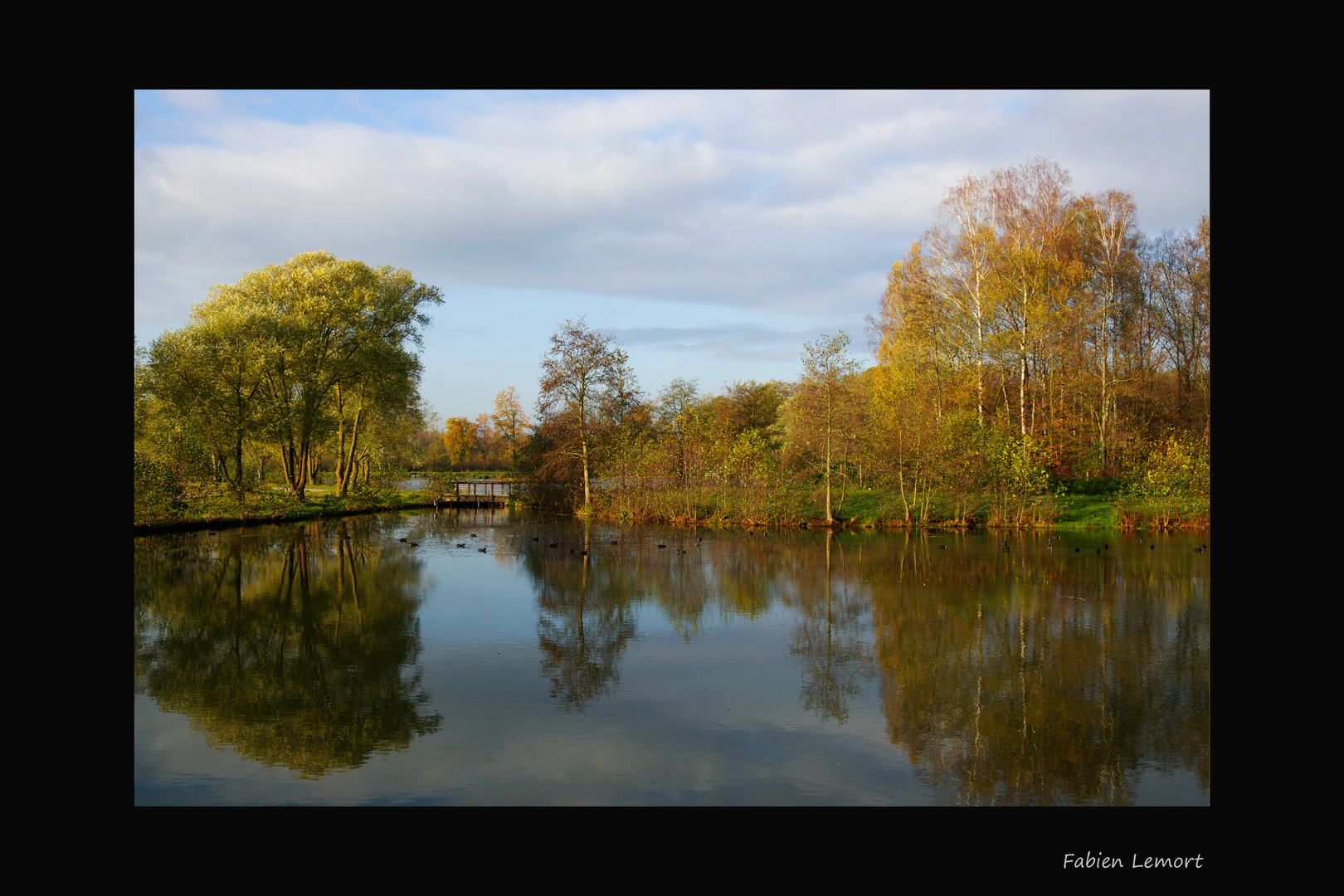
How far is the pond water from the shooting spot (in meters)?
5.38

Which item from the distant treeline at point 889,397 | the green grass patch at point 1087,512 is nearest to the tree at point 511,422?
the distant treeline at point 889,397

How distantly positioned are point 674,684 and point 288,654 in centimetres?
450

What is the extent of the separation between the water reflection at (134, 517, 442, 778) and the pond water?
4 centimetres

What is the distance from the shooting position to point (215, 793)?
5184 millimetres

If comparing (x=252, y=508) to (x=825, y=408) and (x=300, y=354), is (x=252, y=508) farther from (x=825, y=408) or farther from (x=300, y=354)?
(x=825, y=408)

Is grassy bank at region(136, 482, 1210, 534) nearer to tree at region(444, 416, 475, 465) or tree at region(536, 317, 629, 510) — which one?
tree at region(536, 317, 629, 510)

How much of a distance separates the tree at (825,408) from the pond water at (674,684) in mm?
8558

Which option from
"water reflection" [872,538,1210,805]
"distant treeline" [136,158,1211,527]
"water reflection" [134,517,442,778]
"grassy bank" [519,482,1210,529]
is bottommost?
"water reflection" [872,538,1210,805]

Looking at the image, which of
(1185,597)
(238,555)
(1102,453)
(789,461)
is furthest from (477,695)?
(1102,453)

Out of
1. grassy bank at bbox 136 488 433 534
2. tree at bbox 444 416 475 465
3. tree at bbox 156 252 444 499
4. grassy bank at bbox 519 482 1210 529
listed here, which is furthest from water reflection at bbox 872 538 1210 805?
tree at bbox 444 416 475 465

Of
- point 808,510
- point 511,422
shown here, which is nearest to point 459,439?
point 511,422

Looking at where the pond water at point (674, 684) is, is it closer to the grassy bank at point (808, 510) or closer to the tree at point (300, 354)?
the grassy bank at point (808, 510)
